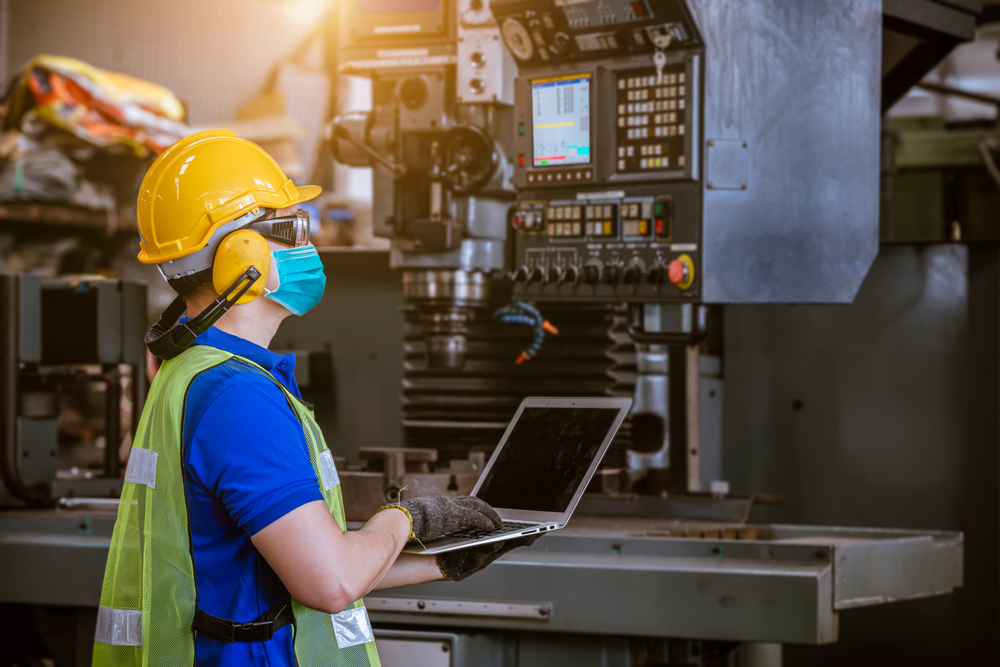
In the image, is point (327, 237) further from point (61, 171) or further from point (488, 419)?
point (488, 419)

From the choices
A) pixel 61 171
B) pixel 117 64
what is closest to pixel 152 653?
pixel 61 171

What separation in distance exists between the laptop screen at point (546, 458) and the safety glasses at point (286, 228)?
409mm

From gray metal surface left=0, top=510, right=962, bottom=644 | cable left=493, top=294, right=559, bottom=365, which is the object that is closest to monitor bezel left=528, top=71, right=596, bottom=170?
cable left=493, top=294, right=559, bottom=365

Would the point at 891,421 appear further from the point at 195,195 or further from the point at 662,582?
the point at 195,195

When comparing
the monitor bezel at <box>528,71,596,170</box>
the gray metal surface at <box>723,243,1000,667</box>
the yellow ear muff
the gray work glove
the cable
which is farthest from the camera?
the gray metal surface at <box>723,243,1000,667</box>

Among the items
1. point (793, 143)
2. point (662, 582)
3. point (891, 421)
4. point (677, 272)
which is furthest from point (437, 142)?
point (891, 421)

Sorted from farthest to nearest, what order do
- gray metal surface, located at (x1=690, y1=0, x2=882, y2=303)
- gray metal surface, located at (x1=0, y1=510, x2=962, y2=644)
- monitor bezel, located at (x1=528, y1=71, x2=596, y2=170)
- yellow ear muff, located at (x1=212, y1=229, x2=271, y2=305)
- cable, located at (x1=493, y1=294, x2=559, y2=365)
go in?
1. cable, located at (x1=493, y1=294, x2=559, y2=365)
2. monitor bezel, located at (x1=528, y1=71, x2=596, y2=170)
3. gray metal surface, located at (x1=690, y1=0, x2=882, y2=303)
4. gray metal surface, located at (x1=0, y1=510, x2=962, y2=644)
5. yellow ear muff, located at (x1=212, y1=229, x2=271, y2=305)

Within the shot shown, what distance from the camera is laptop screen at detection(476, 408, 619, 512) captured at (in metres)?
1.29

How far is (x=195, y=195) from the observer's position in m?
1.11

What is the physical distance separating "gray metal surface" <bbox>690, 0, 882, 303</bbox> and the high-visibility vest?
3.54 ft

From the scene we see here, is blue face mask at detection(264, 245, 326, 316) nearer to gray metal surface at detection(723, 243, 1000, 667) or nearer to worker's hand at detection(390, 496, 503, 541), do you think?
worker's hand at detection(390, 496, 503, 541)

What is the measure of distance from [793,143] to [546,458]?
1.01 metres

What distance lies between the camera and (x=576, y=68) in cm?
209

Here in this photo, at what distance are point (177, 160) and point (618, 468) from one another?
1.46 metres
